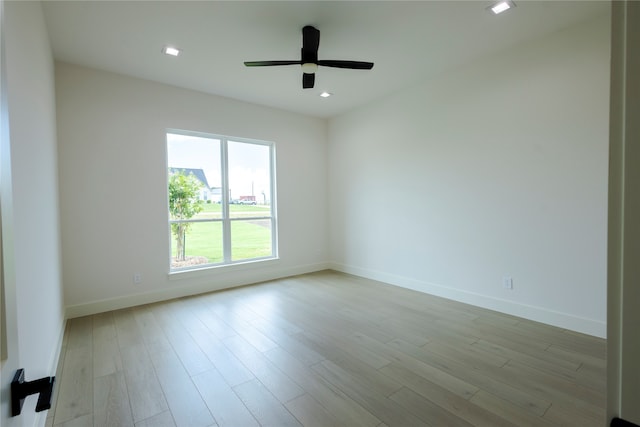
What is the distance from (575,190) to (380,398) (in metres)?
2.67

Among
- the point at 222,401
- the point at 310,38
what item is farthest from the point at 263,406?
the point at 310,38

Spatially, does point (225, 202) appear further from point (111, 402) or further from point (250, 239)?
point (111, 402)

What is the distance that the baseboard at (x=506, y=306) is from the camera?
2.84m

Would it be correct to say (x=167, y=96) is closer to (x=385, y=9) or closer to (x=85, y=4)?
(x=85, y=4)

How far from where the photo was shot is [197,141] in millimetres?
4445

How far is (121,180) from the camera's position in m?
3.71

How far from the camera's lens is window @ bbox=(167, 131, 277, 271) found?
425cm

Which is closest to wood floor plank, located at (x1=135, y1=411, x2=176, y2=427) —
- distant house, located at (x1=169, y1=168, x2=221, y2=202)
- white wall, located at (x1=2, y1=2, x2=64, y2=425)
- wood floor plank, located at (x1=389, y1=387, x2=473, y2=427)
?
white wall, located at (x1=2, y1=2, x2=64, y2=425)

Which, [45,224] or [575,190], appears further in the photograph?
[575,190]

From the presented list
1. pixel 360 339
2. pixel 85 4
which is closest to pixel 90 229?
pixel 85 4

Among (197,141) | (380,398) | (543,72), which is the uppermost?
(543,72)

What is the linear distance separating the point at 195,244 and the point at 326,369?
291 centimetres

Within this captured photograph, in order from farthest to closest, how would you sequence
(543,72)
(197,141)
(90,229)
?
(197,141), (90,229), (543,72)

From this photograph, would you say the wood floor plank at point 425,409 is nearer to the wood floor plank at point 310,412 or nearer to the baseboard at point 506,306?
the wood floor plank at point 310,412
